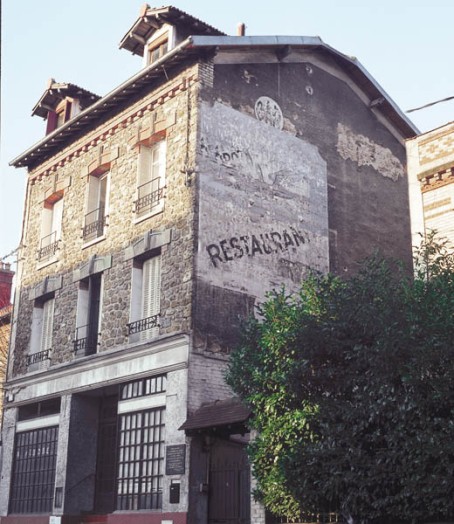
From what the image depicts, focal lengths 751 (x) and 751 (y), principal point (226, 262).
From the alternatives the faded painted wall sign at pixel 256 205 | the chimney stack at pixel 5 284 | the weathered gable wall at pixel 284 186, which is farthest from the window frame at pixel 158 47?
the chimney stack at pixel 5 284

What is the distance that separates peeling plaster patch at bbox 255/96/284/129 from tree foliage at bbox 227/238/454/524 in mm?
8884

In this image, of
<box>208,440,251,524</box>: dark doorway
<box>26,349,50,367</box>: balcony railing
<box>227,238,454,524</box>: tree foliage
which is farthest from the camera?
<box>26,349,50,367</box>: balcony railing

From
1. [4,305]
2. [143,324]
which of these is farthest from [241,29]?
[4,305]

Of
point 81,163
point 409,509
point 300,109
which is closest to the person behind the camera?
point 409,509

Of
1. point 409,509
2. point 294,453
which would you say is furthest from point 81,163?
point 409,509

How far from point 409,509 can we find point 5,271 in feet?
98.8

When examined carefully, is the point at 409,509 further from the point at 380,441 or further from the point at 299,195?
the point at 299,195

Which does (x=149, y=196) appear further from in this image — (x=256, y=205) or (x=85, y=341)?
(x=85, y=341)

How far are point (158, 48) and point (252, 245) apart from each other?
23.5 ft

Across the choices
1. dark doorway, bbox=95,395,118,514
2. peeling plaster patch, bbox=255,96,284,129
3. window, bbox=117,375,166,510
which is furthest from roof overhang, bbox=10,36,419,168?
dark doorway, bbox=95,395,118,514

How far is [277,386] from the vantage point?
14008mm

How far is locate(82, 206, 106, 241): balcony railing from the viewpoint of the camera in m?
23.2

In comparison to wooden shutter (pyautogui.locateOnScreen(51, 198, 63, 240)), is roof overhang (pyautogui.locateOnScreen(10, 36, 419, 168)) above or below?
above

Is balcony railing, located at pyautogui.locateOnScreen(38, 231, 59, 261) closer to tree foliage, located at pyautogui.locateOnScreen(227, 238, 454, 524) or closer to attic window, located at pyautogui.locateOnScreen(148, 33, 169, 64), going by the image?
attic window, located at pyautogui.locateOnScreen(148, 33, 169, 64)
